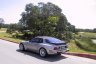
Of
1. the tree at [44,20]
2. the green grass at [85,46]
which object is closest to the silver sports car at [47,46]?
the green grass at [85,46]

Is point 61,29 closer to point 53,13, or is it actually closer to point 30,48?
point 53,13

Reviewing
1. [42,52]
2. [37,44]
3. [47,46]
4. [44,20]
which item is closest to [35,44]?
[37,44]

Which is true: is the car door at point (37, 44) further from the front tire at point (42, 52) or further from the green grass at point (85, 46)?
the green grass at point (85, 46)

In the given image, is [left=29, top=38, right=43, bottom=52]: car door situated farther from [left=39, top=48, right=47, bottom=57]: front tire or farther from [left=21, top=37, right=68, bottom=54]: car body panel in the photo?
[left=39, top=48, right=47, bottom=57]: front tire

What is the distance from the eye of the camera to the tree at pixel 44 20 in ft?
132

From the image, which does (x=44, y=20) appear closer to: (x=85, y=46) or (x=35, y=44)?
(x=85, y=46)

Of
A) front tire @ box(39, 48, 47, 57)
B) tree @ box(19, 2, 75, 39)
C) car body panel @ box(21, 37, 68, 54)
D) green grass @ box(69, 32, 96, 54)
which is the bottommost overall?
green grass @ box(69, 32, 96, 54)

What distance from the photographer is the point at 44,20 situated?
135 feet

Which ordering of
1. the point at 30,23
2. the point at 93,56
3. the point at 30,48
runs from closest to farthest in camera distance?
the point at 93,56
the point at 30,48
the point at 30,23

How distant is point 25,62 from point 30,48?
10.6ft

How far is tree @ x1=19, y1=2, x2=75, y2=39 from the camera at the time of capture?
40.4 m

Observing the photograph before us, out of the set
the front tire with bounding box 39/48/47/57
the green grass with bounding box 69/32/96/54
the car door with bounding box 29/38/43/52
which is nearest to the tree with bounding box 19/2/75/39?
the green grass with bounding box 69/32/96/54

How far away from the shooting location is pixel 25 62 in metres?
9.56

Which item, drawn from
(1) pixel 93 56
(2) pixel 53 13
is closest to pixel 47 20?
(2) pixel 53 13
